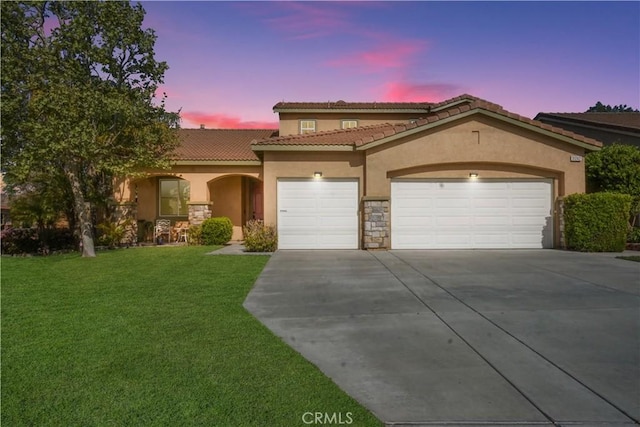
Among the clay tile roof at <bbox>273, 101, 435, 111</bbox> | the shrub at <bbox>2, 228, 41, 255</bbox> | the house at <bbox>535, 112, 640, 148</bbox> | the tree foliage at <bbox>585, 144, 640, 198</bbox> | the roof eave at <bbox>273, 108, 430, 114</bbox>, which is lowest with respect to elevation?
the shrub at <bbox>2, 228, 41, 255</bbox>

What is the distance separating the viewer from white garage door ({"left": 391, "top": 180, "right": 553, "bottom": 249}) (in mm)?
13500

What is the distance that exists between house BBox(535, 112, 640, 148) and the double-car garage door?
7222mm

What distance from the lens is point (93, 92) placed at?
11.4 meters

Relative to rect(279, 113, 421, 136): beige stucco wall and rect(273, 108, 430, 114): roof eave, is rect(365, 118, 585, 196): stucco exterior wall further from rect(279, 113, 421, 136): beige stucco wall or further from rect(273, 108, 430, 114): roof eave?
rect(279, 113, 421, 136): beige stucco wall

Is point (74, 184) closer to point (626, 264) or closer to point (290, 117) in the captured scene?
point (290, 117)

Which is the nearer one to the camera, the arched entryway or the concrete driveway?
the concrete driveway

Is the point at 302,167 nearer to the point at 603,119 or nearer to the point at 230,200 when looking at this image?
the point at 230,200

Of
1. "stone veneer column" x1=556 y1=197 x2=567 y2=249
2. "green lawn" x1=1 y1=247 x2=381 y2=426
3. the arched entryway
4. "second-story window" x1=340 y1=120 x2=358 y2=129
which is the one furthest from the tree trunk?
"stone veneer column" x1=556 y1=197 x2=567 y2=249

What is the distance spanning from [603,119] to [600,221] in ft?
34.7

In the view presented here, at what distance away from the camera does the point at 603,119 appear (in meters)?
19.9

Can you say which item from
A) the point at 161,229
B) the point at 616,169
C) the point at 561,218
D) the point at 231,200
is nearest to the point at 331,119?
the point at 231,200

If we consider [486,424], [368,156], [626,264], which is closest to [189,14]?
[368,156]

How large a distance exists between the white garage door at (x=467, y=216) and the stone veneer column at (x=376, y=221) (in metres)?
0.48

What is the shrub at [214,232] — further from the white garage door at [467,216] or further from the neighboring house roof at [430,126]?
the white garage door at [467,216]
